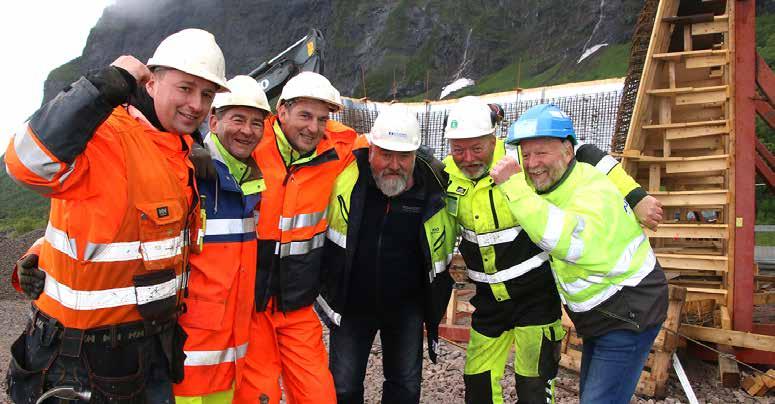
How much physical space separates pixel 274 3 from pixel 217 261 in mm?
97780

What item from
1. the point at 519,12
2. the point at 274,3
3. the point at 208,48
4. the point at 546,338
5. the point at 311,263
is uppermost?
the point at 274,3

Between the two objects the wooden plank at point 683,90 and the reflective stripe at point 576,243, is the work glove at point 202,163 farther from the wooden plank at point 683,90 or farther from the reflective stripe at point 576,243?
the wooden plank at point 683,90

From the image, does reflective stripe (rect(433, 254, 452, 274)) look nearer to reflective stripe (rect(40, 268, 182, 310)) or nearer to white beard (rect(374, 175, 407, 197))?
white beard (rect(374, 175, 407, 197))

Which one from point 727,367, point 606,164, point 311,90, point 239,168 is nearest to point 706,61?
point 727,367

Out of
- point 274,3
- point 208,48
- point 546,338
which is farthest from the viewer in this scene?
point 274,3

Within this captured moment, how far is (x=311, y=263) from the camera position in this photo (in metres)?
3.38

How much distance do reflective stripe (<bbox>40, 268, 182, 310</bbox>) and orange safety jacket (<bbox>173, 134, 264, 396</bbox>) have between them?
45 centimetres

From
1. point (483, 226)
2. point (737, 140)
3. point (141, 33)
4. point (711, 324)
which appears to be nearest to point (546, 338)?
point (483, 226)

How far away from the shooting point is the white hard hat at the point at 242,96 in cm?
306

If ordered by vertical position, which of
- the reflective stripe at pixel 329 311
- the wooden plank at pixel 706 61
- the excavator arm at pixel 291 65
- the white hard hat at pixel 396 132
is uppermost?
the excavator arm at pixel 291 65

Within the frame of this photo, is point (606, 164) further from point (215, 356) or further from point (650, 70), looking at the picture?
point (650, 70)

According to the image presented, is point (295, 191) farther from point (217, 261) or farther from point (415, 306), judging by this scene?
point (415, 306)

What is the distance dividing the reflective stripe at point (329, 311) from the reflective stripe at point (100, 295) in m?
1.49

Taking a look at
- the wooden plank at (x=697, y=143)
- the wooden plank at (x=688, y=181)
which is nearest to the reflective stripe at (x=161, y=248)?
the wooden plank at (x=697, y=143)
